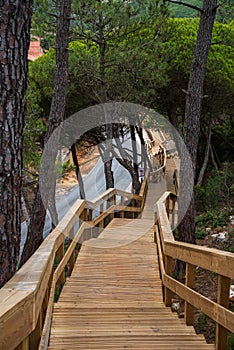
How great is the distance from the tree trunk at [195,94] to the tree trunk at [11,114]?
4.74 metres

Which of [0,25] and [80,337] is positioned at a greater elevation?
[0,25]

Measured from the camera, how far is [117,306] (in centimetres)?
444

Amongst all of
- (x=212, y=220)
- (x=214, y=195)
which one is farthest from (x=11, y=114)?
(x=214, y=195)

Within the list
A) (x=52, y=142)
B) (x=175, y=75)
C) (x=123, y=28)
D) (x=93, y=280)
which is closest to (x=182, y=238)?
(x=93, y=280)

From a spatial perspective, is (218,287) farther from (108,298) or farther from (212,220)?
(212,220)

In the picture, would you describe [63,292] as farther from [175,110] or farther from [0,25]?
[175,110]

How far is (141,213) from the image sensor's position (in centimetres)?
1280

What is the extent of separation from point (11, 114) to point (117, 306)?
8.55 feet

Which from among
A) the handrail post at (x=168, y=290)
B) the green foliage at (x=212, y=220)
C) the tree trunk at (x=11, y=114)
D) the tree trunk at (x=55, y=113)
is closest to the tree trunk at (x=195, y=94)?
the green foliage at (x=212, y=220)

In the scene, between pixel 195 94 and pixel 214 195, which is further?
pixel 214 195

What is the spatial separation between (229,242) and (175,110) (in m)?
7.29

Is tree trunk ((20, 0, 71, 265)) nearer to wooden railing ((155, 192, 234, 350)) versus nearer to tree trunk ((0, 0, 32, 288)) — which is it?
wooden railing ((155, 192, 234, 350))

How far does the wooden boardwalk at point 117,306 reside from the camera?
3025mm

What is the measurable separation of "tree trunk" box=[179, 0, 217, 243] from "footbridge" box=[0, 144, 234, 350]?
1.95 feet
